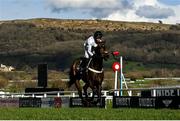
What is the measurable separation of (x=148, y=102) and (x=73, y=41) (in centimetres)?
11462

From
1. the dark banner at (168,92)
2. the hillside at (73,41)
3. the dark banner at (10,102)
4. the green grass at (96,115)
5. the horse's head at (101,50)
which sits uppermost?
the hillside at (73,41)

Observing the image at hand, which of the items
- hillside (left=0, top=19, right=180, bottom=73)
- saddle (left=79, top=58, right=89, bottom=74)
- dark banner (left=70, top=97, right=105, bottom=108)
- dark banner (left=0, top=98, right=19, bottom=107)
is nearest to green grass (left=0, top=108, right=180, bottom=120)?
dark banner (left=70, top=97, right=105, bottom=108)

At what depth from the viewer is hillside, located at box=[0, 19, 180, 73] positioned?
11869 centimetres

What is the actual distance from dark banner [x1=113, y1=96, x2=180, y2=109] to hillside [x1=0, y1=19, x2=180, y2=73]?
249 feet

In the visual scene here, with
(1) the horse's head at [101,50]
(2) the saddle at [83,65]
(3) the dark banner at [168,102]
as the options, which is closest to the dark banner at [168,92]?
(3) the dark banner at [168,102]

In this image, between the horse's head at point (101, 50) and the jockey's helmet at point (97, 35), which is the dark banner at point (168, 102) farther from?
the jockey's helmet at point (97, 35)

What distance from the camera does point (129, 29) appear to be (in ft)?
512

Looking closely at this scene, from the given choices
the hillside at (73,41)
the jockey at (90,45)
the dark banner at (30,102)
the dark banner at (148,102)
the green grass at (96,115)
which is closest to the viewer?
the green grass at (96,115)

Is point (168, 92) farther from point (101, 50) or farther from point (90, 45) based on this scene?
point (90, 45)

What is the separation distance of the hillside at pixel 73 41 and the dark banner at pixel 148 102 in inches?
2985

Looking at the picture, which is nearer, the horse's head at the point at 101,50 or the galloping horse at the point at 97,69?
the horse's head at the point at 101,50

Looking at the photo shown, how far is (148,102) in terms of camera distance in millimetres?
23328

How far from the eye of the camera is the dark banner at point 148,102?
22.0 meters

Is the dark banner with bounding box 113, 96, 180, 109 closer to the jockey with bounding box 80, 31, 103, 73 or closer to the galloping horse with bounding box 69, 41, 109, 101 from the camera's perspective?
the galloping horse with bounding box 69, 41, 109, 101
